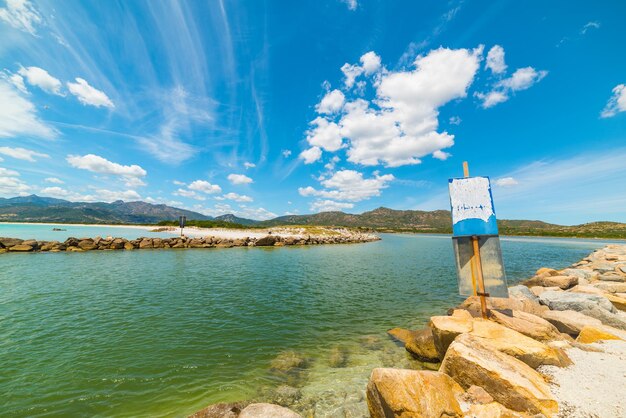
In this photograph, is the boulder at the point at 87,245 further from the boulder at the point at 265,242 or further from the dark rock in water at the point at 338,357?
the dark rock in water at the point at 338,357

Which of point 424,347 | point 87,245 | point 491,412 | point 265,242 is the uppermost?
point 87,245

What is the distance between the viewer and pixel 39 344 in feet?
32.7

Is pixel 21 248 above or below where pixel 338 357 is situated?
above

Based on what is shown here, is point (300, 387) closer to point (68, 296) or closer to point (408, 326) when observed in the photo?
point (408, 326)

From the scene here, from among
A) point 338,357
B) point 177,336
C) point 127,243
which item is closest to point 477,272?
point 338,357

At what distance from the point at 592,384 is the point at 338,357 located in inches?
290

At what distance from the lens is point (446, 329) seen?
8.45 meters

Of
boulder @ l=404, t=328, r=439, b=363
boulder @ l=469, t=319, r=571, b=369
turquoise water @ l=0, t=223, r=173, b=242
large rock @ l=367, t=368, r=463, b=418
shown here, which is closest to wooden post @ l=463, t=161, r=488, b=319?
boulder @ l=469, t=319, r=571, b=369

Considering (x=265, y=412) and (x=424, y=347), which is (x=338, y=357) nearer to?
(x=424, y=347)

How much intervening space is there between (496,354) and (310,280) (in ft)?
61.2

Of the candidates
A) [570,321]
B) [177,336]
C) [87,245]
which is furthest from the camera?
[87,245]

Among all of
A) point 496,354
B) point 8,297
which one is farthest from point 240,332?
point 8,297

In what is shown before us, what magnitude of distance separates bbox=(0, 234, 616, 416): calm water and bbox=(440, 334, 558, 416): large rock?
314 cm

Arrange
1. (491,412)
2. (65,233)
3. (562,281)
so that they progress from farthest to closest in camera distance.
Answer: (65,233) → (562,281) → (491,412)
